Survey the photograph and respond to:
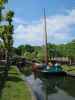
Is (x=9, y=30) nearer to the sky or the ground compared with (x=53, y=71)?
nearer to the sky

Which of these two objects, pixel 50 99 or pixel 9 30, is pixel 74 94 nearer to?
pixel 50 99

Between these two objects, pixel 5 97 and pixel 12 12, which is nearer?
pixel 5 97

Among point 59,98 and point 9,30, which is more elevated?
point 9,30

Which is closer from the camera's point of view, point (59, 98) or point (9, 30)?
point (59, 98)

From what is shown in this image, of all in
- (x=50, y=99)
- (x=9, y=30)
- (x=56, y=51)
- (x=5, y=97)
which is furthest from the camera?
(x=56, y=51)

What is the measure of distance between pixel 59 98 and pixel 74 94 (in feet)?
10.8

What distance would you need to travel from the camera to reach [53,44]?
164 m

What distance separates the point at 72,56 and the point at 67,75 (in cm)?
4538

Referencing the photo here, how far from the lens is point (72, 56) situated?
9988 centimetres

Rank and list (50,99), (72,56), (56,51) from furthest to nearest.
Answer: (56,51) < (72,56) < (50,99)

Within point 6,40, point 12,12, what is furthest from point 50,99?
point 6,40

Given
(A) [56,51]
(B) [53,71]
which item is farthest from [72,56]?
(B) [53,71]

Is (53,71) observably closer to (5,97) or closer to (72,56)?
(5,97)

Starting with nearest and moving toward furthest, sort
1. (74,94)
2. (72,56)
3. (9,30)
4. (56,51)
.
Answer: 1. (74,94)
2. (9,30)
3. (72,56)
4. (56,51)
